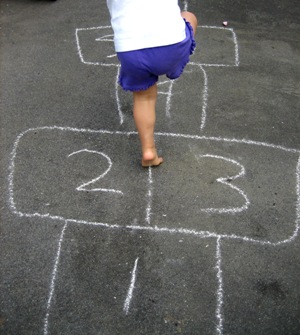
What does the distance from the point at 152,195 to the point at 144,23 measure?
1.16m

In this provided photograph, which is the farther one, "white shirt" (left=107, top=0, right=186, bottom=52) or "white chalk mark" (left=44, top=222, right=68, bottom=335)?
"white shirt" (left=107, top=0, right=186, bottom=52)

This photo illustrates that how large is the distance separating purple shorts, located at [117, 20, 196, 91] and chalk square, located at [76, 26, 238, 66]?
5.41ft

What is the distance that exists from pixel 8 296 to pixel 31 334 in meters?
0.29

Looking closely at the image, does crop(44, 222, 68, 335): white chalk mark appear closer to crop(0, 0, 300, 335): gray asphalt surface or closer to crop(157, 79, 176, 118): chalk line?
crop(0, 0, 300, 335): gray asphalt surface

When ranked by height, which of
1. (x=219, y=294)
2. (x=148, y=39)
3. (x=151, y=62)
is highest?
(x=148, y=39)

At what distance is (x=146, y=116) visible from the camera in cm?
343

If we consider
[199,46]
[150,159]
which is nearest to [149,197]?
[150,159]

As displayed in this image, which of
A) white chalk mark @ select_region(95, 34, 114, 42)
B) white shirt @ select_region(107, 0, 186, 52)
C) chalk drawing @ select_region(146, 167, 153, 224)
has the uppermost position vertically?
white shirt @ select_region(107, 0, 186, 52)

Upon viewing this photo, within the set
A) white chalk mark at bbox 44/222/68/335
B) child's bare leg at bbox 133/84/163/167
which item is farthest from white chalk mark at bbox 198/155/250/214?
white chalk mark at bbox 44/222/68/335

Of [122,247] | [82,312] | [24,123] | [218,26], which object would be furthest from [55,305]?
[218,26]

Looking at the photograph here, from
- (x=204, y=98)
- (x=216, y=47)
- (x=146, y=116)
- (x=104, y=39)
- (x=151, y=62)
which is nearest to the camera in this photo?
(x=151, y=62)

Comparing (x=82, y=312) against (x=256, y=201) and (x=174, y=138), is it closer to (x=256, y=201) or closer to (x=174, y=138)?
(x=256, y=201)

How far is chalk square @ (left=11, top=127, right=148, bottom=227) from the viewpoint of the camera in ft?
11.0

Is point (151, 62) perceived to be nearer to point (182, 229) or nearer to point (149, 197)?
point (149, 197)
